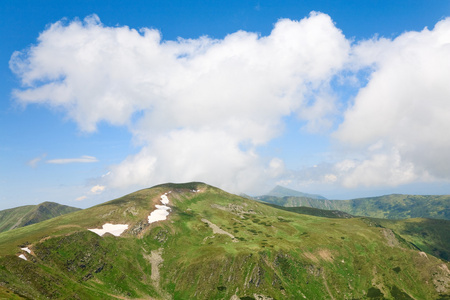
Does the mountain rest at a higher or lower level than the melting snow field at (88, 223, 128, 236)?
lower

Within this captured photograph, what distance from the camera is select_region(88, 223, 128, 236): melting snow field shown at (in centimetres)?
17240

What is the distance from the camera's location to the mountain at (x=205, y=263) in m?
130

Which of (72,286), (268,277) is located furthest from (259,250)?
(72,286)

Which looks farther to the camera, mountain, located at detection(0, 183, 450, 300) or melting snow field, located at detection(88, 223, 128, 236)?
melting snow field, located at detection(88, 223, 128, 236)

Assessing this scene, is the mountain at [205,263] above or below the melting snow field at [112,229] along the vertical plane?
below

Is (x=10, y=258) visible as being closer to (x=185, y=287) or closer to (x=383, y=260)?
(x=185, y=287)

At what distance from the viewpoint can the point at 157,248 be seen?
574 feet

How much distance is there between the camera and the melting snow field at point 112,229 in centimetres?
17240

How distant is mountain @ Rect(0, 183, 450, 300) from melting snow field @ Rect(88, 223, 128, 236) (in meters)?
1.29

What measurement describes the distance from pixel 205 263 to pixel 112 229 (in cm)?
7406

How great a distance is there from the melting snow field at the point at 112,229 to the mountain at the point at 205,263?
1293 millimetres

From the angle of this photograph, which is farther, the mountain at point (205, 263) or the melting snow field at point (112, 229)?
the melting snow field at point (112, 229)

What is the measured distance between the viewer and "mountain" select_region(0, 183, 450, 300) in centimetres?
12988

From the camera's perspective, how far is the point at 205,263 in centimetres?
15288
